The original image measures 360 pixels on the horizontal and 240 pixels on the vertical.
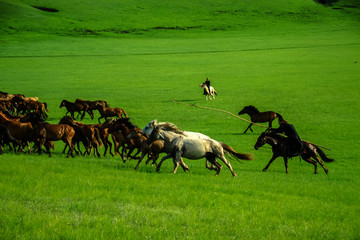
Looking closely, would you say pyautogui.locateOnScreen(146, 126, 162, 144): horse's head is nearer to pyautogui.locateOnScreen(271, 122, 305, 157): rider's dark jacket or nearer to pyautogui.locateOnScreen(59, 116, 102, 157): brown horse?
pyautogui.locateOnScreen(59, 116, 102, 157): brown horse

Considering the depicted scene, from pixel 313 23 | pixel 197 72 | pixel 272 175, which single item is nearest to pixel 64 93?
pixel 197 72

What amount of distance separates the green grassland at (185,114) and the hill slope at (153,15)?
98 cm

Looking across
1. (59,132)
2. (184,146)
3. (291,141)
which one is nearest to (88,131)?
(59,132)

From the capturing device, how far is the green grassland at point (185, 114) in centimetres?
910

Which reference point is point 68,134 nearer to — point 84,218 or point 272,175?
point 272,175

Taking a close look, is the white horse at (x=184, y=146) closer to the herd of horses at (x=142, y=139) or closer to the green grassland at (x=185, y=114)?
the herd of horses at (x=142, y=139)

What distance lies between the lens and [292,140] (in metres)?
15.9

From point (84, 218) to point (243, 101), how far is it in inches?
1198

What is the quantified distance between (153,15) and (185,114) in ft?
345

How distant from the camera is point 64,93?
44.3 meters

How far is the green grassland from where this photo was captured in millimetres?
9102

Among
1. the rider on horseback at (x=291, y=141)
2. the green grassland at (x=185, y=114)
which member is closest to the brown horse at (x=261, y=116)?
the green grassland at (x=185, y=114)

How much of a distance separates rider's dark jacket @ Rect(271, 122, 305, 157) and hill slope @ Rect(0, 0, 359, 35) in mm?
101284

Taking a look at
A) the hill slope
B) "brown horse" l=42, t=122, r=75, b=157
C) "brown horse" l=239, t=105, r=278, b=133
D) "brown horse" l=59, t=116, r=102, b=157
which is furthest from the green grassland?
"brown horse" l=239, t=105, r=278, b=133
